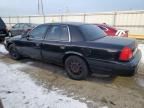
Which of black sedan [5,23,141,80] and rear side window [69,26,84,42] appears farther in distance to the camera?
rear side window [69,26,84,42]

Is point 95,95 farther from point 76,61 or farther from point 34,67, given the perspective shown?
point 34,67

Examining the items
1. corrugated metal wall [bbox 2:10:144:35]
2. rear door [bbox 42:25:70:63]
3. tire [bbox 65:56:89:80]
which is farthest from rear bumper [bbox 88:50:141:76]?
corrugated metal wall [bbox 2:10:144:35]

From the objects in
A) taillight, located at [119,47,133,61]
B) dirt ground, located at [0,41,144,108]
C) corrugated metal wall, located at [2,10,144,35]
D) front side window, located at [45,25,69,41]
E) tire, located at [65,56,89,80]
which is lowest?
dirt ground, located at [0,41,144,108]

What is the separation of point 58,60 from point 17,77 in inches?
→ 52.2

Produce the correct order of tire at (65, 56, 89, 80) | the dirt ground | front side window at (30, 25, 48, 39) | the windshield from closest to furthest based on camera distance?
the dirt ground
tire at (65, 56, 89, 80)
the windshield
front side window at (30, 25, 48, 39)

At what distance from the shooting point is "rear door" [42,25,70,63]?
541cm

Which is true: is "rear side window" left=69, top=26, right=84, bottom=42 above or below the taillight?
above

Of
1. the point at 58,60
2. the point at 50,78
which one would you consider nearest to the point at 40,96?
the point at 50,78

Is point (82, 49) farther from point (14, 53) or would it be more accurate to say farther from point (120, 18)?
point (120, 18)

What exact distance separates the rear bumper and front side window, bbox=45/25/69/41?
1.13 meters

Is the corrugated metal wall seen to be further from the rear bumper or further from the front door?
the rear bumper

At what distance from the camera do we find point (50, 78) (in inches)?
217

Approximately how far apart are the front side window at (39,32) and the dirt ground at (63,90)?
3.84 ft

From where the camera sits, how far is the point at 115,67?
4.48 m
